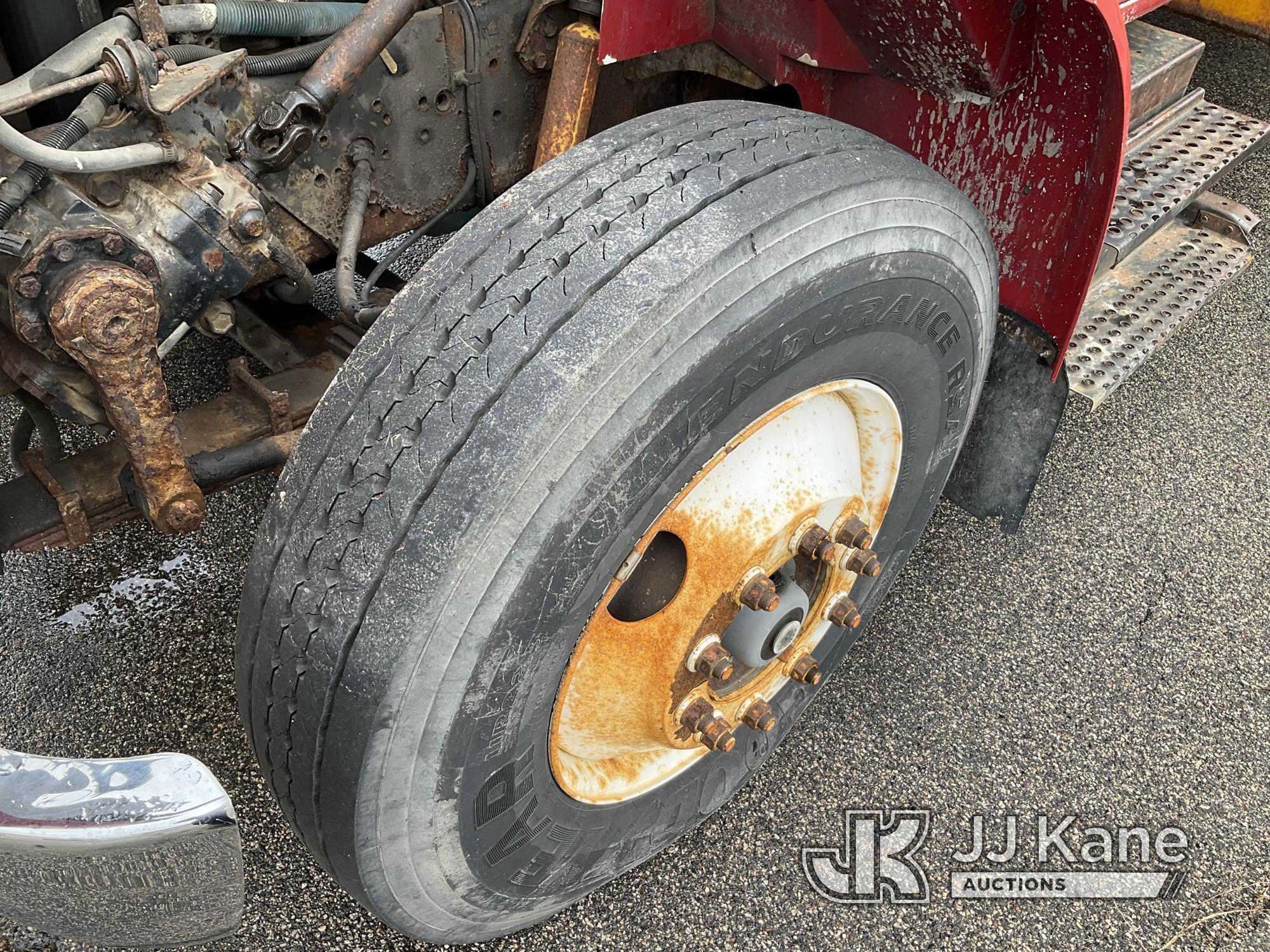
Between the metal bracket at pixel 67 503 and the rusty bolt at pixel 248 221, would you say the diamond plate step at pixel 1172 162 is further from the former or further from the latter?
the metal bracket at pixel 67 503

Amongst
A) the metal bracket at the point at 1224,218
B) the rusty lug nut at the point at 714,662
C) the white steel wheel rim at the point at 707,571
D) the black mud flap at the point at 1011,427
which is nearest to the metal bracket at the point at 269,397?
the white steel wheel rim at the point at 707,571

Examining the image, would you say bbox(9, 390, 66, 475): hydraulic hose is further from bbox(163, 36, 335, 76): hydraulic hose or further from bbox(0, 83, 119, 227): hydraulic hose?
bbox(163, 36, 335, 76): hydraulic hose

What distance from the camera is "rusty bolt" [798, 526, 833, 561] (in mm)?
1610

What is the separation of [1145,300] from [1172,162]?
1.09 feet

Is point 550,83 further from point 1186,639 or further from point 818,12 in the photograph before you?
point 1186,639

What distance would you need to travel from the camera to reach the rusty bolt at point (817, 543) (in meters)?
1.61

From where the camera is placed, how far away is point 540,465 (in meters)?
1.14

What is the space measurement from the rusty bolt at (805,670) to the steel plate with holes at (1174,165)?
1.09 meters

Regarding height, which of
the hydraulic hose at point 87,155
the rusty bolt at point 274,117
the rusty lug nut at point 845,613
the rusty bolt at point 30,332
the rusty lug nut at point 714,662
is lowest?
the rusty lug nut at point 845,613

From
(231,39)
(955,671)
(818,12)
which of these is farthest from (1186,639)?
(231,39)

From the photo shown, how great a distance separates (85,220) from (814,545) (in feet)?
3.56

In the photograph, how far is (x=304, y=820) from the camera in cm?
133

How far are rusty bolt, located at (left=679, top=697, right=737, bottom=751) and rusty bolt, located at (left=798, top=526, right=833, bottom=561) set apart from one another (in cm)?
27

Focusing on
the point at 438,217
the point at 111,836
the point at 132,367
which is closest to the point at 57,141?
the point at 132,367
